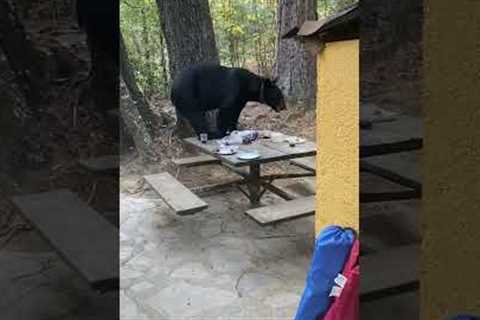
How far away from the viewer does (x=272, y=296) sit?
3.17 m

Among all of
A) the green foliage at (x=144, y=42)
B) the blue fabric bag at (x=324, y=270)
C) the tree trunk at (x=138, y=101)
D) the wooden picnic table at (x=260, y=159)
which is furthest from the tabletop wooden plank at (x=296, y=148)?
the green foliage at (x=144, y=42)

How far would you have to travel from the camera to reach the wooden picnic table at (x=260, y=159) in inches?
175

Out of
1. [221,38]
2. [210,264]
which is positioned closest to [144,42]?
[221,38]

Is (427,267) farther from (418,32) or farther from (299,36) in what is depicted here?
(299,36)

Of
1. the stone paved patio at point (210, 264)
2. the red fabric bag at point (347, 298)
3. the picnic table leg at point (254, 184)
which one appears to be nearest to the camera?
the red fabric bag at point (347, 298)

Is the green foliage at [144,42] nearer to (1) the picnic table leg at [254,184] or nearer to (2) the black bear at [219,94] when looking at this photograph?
(2) the black bear at [219,94]

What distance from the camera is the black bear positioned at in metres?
5.59

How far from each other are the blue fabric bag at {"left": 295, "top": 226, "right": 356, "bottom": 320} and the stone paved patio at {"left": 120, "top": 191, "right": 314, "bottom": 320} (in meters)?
0.86

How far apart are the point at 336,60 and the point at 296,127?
3.82 m

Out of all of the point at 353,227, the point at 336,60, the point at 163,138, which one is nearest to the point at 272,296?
the point at 353,227

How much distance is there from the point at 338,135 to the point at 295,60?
437 centimetres

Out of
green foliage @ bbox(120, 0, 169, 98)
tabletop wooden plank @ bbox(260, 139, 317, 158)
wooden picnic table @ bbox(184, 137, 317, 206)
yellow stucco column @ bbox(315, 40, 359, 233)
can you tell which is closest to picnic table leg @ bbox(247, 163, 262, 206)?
wooden picnic table @ bbox(184, 137, 317, 206)

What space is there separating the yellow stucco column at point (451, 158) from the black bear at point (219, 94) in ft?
14.9

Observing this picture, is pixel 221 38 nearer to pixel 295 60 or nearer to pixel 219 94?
pixel 295 60
